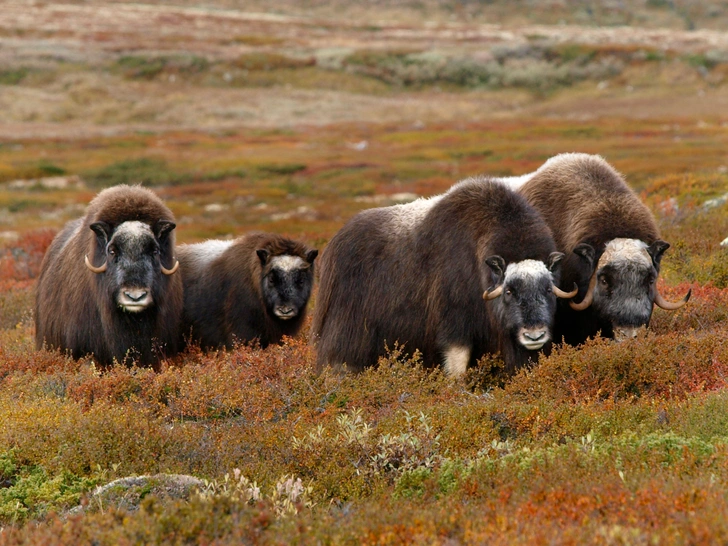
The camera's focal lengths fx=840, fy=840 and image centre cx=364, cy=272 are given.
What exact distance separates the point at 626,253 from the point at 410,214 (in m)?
1.99

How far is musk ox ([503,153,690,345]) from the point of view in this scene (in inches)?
267

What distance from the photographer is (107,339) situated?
8219 millimetres

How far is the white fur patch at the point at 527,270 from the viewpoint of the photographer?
651 cm

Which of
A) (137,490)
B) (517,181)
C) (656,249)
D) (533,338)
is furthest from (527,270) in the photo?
(137,490)

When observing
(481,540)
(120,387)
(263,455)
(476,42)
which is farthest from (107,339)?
(476,42)

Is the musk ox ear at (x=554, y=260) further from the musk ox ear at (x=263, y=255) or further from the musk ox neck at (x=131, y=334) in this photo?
the musk ox ear at (x=263, y=255)

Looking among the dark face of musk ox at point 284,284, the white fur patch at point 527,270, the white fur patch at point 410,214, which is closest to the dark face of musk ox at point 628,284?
the white fur patch at point 527,270

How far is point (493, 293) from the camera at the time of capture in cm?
653

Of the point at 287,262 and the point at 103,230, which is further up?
the point at 103,230

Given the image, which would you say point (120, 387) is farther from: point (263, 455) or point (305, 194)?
point (305, 194)

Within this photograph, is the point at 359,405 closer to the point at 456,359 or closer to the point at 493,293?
the point at 456,359

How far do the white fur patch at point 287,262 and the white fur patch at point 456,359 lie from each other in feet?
10.7

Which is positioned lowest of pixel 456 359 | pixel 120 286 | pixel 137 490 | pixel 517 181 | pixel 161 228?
pixel 456 359

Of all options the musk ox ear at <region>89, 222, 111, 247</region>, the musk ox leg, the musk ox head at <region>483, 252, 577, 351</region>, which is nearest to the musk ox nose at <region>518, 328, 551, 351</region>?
the musk ox head at <region>483, 252, 577, 351</region>
